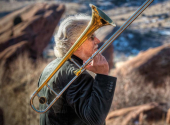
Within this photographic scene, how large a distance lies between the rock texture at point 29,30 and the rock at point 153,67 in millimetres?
3374

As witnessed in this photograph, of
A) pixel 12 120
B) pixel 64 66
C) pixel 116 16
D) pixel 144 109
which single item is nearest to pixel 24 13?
pixel 116 16

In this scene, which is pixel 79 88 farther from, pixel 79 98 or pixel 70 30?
pixel 70 30

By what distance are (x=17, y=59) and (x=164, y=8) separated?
5903mm

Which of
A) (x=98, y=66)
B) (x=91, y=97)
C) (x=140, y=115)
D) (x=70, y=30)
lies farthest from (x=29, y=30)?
(x=91, y=97)

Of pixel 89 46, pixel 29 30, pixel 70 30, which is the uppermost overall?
pixel 70 30

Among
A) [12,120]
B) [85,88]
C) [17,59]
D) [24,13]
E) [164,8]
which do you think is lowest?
[164,8]

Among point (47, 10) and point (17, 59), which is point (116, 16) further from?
point (17, 59)

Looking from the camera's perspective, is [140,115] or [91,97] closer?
[91,97]

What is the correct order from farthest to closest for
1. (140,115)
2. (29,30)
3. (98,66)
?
(29,30)
(140,115)
(98,66)

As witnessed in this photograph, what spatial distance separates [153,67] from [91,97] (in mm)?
4858

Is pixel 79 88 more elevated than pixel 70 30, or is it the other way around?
pixel 70 30

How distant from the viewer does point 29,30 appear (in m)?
7.52

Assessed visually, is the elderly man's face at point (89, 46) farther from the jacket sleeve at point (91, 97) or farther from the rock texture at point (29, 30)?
the rock texture at point (29, 30)

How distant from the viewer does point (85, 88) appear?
114 cm
